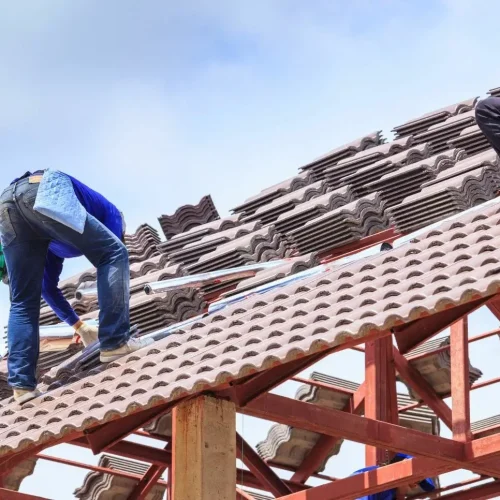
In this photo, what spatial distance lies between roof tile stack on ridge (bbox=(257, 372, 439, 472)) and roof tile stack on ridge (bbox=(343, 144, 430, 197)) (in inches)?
114

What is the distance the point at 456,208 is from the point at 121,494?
602 cm

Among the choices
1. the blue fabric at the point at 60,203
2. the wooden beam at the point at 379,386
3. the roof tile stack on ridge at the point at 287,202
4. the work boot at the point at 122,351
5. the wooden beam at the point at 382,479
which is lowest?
the wooden beam at the point at 382,479

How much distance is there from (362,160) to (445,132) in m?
0.79

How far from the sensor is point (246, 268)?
1289cm

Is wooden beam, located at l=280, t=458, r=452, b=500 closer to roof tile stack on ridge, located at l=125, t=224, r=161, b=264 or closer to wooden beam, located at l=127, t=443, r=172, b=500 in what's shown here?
wooden beam, located at l=127, t=443, r=172, b=500

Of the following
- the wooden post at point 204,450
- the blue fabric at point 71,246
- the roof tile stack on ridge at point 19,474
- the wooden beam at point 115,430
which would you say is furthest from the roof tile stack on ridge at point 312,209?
the roof tile stack on ridge at point 19,474

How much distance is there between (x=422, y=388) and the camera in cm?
1341

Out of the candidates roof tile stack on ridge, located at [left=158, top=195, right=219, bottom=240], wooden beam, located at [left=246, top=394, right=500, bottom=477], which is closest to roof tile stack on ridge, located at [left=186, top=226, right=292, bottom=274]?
roof tile stack on ridge, located at [left=158, top=195, right=219, bottom=240]

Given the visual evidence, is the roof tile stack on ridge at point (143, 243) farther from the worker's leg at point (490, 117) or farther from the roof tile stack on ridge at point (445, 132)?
the worker's leg at point (490, 117)

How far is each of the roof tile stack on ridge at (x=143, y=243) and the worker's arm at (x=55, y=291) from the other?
9.36 feet

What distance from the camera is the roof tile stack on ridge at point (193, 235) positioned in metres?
14.9

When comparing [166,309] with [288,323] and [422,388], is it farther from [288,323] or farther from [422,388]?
[288,323]

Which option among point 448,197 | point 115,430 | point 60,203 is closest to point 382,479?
point 115,430

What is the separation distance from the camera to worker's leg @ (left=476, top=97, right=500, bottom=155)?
1094 cm
